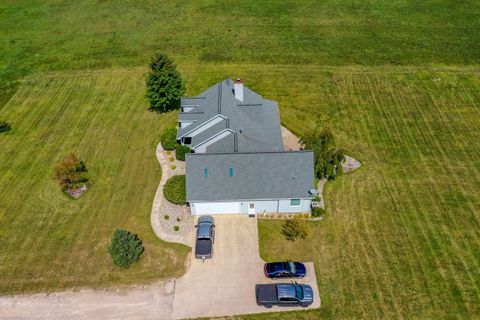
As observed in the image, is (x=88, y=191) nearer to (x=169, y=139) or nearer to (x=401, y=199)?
(x=169, y=139)

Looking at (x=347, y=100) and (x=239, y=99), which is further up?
(x=239, y=99)

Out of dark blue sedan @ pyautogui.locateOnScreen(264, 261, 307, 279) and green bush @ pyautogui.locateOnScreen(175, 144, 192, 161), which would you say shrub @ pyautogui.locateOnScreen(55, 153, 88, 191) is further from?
dark blue sedan @ pyautogui.locateOnScreen(264, 261, 307, 279)

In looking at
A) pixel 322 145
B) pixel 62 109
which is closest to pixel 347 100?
pixel 322 145

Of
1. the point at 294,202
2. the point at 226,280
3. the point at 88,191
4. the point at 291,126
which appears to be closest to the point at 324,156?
the point at 294,202

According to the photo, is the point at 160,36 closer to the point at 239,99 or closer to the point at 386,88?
the point at 239,99

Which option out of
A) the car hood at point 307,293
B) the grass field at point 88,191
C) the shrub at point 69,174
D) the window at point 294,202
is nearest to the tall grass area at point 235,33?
the grass field at point 88,191

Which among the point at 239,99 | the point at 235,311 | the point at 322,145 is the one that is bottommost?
the point at 235,311

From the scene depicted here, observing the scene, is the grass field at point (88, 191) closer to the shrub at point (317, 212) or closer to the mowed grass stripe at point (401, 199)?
the shrub at point (317, 212)
